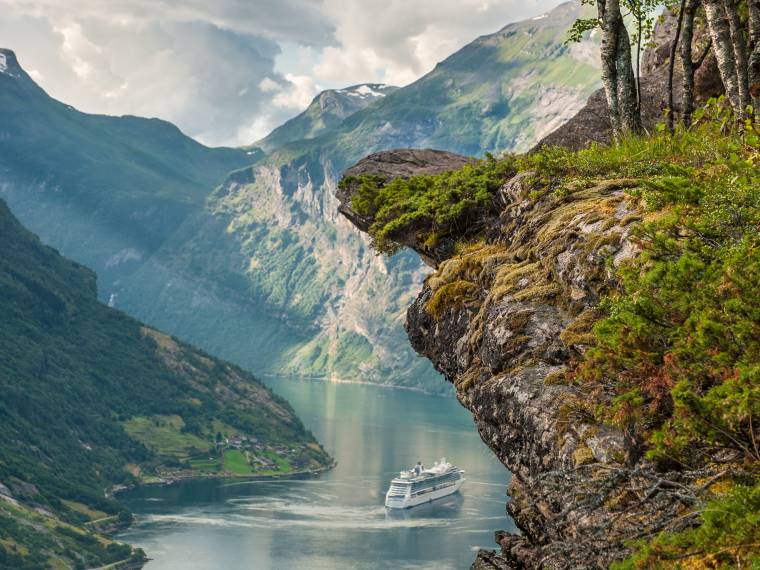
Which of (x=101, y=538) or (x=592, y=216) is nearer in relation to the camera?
(x=592, y=216)

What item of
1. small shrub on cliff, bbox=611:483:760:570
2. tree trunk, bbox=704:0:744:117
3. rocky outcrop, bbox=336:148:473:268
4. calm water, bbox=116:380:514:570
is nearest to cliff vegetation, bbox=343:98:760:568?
small shrub on cliff, bbox=611:483:760:570

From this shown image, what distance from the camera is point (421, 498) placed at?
174m

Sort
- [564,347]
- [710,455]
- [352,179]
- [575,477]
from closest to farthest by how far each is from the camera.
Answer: [710,455]
[575,477]
[564,347]
[352,179]

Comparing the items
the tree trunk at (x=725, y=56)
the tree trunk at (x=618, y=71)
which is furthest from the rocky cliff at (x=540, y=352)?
the tree trunk at (x=618, y=71)

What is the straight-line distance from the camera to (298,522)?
504ft

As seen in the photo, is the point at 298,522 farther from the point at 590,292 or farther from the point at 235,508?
the point at 590,292

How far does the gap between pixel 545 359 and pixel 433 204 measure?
899 cm

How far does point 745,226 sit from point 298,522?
495ft

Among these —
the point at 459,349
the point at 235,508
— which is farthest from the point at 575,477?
the point at 235,508

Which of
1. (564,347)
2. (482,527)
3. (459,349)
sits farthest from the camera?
(482,527)

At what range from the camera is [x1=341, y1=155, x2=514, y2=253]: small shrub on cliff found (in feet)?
69.7

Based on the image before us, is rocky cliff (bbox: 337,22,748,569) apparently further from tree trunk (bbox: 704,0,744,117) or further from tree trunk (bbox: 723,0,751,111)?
tree trunk (bbox: 723,0,751,111)

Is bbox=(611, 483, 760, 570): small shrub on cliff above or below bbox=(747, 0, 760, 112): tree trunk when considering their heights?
below

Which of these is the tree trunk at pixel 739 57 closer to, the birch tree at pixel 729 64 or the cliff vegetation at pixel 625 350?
the birch tree at pixel 729 64
